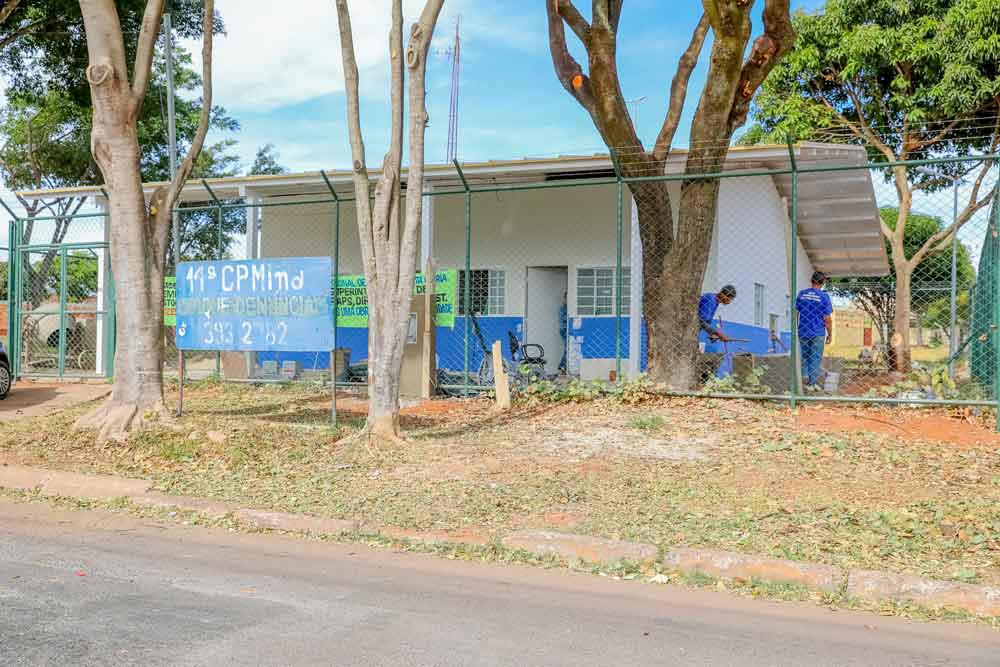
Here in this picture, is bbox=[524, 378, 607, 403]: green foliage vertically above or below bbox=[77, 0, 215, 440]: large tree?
below

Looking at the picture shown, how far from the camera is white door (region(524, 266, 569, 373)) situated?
17281 millimetres

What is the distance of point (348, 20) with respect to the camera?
8586mm

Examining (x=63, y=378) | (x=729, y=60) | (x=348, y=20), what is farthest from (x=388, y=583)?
(x=63, y=378)

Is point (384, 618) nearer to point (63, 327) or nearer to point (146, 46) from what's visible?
point (146, 46)

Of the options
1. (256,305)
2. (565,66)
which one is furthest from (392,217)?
(565,66)

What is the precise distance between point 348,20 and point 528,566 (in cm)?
558

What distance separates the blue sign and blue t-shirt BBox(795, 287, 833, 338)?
6610mm

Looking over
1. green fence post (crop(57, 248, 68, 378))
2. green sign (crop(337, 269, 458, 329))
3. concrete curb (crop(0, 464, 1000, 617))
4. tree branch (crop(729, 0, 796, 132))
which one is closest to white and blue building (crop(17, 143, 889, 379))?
green fence post (crop(57, 248, 68, 378))

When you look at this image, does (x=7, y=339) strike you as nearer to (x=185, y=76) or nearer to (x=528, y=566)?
(x=528, y=566)

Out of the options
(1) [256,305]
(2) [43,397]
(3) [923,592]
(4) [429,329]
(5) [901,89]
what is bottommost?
(3) [923,592]

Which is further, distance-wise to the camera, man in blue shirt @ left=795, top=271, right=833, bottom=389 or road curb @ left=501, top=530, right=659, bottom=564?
man in blue shirt @ left=795, top=271, right=833, bottom=389

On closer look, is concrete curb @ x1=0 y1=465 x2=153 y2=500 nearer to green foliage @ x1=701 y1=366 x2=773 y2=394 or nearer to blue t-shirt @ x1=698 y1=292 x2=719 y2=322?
green foliage @ x1=701 y1=366 x2=773 y2=394

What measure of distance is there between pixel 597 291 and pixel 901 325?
5.73m

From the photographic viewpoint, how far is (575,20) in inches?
448
